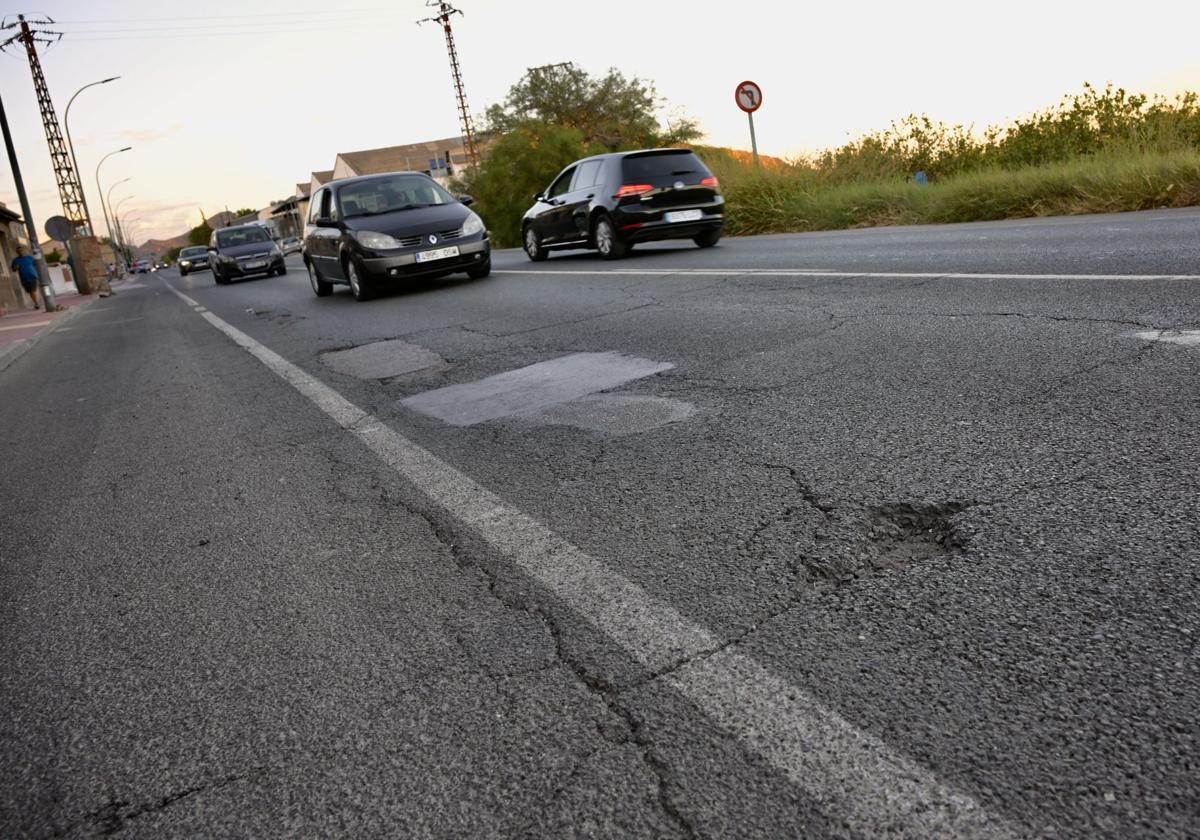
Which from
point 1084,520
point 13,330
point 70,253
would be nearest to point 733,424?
point 1084,520

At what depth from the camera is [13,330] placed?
18.0m

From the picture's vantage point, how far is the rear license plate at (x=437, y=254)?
12297 mm

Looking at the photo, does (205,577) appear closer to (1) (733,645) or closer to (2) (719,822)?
(1) (733,645)

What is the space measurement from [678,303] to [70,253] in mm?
37796

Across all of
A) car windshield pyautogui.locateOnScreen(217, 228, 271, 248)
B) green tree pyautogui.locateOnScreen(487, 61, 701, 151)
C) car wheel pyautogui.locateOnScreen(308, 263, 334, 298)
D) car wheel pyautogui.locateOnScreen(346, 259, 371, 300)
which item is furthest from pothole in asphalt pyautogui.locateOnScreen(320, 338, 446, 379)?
green tree pyautogui.locateOnScreen(487, 61, 701, 151)

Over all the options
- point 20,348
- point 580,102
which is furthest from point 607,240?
A: point 580,102

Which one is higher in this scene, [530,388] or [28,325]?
[28,325]

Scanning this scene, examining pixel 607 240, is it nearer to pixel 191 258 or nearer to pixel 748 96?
pixel 748 96

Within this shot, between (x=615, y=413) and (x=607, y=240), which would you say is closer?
(x=615, y=413)

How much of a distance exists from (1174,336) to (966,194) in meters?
11.6

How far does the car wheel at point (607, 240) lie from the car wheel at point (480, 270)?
6.67 ft

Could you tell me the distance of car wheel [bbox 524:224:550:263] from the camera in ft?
55.0

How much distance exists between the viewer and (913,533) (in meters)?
2.59

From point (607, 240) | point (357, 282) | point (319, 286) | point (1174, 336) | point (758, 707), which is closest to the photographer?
point (758, 707)
